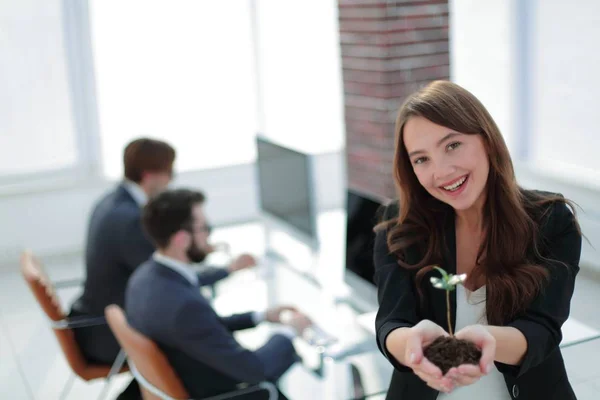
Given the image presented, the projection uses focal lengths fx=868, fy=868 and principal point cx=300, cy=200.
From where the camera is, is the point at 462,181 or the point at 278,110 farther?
the point at 278,110

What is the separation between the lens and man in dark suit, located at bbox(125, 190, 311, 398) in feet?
9.44

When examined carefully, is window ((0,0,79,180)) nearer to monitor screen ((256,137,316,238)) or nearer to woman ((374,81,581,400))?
monitor screen ((256,137,316,238))

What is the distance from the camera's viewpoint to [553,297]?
150 cm

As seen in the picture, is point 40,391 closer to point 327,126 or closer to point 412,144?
point 412,144

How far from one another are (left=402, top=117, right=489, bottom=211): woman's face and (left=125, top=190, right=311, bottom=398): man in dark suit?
150 centimetres

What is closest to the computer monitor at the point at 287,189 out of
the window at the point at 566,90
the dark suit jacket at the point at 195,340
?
the dark suit jacket at the point at 195,340

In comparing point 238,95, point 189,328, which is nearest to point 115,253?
point 189,328

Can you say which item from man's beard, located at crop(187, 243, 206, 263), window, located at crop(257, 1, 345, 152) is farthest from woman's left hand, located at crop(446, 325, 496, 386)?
→ window, located at crop(257, 1, 345, 152)

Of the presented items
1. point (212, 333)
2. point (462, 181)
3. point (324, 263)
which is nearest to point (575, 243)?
point (462, 181)

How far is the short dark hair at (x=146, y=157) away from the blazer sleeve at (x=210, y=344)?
4.43 ft

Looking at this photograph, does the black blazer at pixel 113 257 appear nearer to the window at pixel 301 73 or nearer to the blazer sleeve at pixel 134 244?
the blazer sleeve at pixel 134 244

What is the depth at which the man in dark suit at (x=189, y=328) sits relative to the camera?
2.88 m

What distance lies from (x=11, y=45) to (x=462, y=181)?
219 inches

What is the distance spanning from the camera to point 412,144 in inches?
61.4
